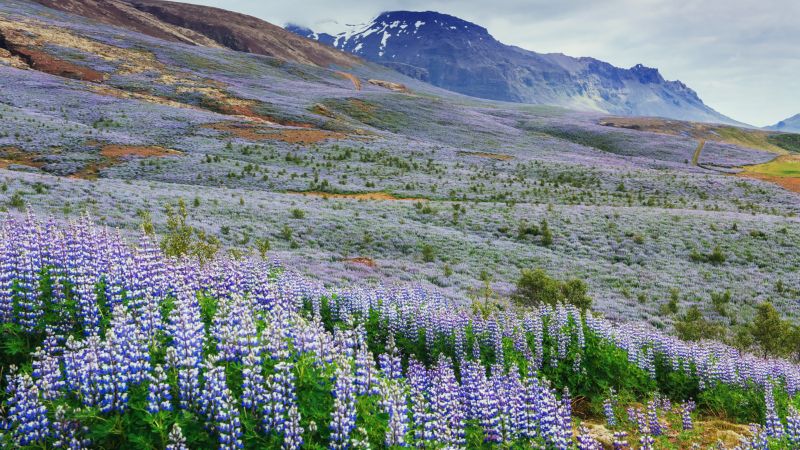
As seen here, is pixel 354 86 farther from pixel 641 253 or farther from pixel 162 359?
pixel 162 359

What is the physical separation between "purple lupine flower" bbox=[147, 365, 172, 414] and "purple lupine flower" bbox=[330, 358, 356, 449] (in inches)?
62.1

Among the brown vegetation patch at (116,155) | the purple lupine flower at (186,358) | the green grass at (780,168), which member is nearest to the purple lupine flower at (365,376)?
the purple lupine flower at (186,358)

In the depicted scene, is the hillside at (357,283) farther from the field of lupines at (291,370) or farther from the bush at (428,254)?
the bush at (428,254)

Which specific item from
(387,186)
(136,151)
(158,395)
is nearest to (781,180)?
(387,186)

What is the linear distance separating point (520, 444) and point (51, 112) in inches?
2389

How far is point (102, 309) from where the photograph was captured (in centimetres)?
714

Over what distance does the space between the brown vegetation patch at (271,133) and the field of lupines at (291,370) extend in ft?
156

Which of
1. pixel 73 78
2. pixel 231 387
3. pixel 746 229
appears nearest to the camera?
pixel 231 387

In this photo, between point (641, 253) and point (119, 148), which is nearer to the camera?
point (641, 253)

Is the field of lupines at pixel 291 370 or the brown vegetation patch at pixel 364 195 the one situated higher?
the field of lupines at pixel 291 370

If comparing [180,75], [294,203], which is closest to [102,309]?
[294,203]

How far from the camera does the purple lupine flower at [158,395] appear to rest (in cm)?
479

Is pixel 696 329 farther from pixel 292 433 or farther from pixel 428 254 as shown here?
pixel 292 433

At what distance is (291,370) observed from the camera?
224 inches
